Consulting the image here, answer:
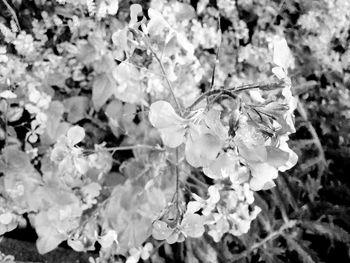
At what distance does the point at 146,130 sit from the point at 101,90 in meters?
0.15

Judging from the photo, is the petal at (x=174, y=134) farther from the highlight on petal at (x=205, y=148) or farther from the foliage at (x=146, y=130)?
the foliage at (x=146, y=130)

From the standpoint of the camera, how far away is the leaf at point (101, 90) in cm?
136

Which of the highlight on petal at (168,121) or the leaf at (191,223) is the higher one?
the highlight on petal at (168,121)

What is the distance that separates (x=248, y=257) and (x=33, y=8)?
2.91 feet

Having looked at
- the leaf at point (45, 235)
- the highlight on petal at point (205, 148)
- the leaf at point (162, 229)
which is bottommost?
the leaf at point (45, 235)

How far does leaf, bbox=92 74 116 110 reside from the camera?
1.36m

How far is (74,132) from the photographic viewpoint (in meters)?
0.99

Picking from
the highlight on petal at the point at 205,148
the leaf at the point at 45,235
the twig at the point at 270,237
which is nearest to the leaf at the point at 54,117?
the leaf at the point at 45,235

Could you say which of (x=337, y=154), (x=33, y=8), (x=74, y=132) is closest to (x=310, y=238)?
(x=337, y=154)

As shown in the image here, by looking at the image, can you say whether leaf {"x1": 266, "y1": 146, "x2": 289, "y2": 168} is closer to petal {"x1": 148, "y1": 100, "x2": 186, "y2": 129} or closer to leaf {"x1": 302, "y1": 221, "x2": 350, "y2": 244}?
petal {"x1": 148, "y1": 100, "x2": 186, "y2": 129}

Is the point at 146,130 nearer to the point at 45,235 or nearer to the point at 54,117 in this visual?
the point at 54,117

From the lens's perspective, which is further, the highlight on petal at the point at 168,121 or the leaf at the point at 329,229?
the leaf at the point at 329,229

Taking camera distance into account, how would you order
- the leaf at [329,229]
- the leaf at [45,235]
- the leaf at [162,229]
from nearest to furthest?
the leaf at [162,229]
the leaf at [45,235]
the leaf at [329,229]

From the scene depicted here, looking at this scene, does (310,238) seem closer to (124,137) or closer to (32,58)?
(124,137)
